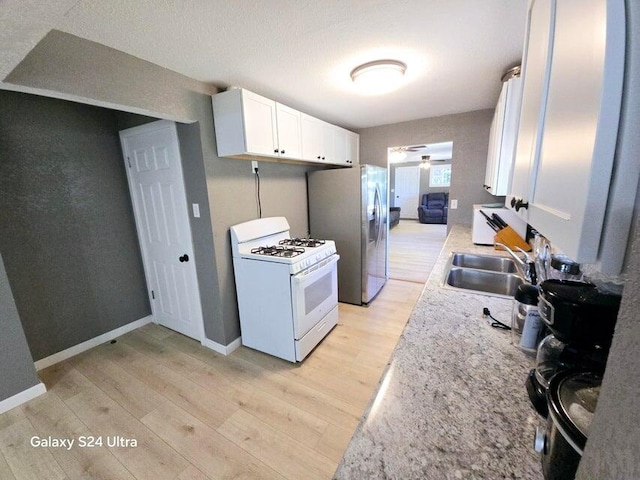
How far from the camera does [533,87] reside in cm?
84

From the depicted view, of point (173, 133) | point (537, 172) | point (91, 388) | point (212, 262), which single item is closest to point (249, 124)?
point (173, 133)

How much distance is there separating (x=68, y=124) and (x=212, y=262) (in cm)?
178

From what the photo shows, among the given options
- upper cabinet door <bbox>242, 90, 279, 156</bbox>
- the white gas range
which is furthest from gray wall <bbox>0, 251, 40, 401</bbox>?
upper cabinet door <bbox>242, 90, 279, 156</bbox>

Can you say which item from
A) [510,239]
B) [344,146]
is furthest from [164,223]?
[510,239]

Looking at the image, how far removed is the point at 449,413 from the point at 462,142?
3.40 m

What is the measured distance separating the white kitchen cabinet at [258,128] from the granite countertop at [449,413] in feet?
5.80

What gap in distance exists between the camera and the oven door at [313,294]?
2049mm

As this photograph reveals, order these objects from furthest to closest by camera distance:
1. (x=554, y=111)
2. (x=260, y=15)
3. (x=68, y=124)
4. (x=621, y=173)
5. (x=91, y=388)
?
(x=68, y=124) → (x=91, y=388) → (x=260, y=15) → (x=554, y=111) → (x=621, y=173)

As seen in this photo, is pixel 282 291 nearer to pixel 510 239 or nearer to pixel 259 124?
pixel 259 124

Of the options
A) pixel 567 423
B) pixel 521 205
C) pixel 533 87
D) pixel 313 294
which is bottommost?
pixel 313 294

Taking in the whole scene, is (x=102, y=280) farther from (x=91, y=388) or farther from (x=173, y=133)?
(x=173, y=133)

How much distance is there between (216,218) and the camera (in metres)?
2.14

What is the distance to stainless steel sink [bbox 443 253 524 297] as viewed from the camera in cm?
171

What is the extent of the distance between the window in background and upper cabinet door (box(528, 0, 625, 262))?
9278mm
